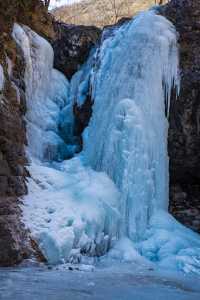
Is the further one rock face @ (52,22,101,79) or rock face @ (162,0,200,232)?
rock face @ (52,22,101,79)

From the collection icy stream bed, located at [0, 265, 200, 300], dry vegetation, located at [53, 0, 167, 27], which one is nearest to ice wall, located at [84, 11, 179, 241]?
icy stream bed, located at [0, 265, 200, 300]

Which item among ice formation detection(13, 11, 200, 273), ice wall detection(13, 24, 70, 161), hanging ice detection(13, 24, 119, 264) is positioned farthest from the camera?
ice wall detection(13, 24, 70, 161)

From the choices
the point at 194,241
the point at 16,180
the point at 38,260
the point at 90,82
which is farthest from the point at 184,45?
the point at 38,260

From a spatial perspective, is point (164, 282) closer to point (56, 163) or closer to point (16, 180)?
point (16, 180)

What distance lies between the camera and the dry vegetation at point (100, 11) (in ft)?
100

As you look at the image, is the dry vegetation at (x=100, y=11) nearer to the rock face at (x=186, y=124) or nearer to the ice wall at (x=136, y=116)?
the rock face at (x=186, y=124)

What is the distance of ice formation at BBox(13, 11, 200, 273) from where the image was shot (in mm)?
7836

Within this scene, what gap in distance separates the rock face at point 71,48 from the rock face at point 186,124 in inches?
116

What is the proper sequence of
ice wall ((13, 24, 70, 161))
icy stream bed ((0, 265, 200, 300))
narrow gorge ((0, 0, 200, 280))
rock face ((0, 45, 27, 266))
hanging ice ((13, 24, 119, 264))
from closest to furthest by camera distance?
icy stream bed ((0, 265, 200, 300)), rock face ((0, 45, 27, 266)), hanging ice ((13, 24, 119, 264)), narrow gorge ((0, 0, 200, 280)), ice wall ((13, 24, 70, 161))

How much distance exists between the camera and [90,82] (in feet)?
37.5

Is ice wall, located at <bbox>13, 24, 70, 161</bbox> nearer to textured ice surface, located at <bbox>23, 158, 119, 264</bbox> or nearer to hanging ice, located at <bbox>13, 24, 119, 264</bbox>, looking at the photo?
hanging ice, located at <bbox>13, 24, 119, 264</bbox>

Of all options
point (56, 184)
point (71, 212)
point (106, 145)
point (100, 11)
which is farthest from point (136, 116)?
point (100, 11)

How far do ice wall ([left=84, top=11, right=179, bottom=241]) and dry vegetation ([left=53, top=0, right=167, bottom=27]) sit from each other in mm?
19757

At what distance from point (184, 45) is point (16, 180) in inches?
201
